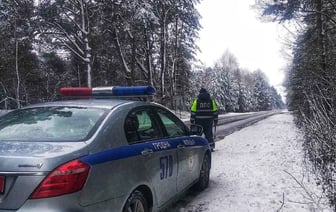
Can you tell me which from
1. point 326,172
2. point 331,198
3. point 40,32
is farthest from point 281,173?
point 40,32

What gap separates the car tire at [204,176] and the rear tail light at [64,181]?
347 centimetres

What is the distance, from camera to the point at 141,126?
442 centimetres

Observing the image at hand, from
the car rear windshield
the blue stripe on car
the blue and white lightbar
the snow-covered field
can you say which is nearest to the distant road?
the snow-covered field

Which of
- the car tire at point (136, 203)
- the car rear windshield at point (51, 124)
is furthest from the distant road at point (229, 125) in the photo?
the car rear windshield at point (51, 124)

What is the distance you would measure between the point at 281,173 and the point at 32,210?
5.63 meters

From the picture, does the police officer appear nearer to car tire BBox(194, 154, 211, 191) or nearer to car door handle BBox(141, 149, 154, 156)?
car tire BBox(194, 154, 211, 191)

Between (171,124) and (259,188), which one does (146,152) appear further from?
(259,188)

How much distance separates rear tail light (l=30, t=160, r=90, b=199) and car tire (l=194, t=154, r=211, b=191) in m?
3.47

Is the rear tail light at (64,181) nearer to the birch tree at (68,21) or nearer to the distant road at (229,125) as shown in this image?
the distant road at (229,125)

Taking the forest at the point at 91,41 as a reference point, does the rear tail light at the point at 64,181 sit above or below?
below

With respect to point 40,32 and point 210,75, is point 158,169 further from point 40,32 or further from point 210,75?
point 210,75

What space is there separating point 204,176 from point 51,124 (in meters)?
3.48

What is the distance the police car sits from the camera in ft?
9.71

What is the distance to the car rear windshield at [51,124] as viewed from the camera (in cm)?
353
